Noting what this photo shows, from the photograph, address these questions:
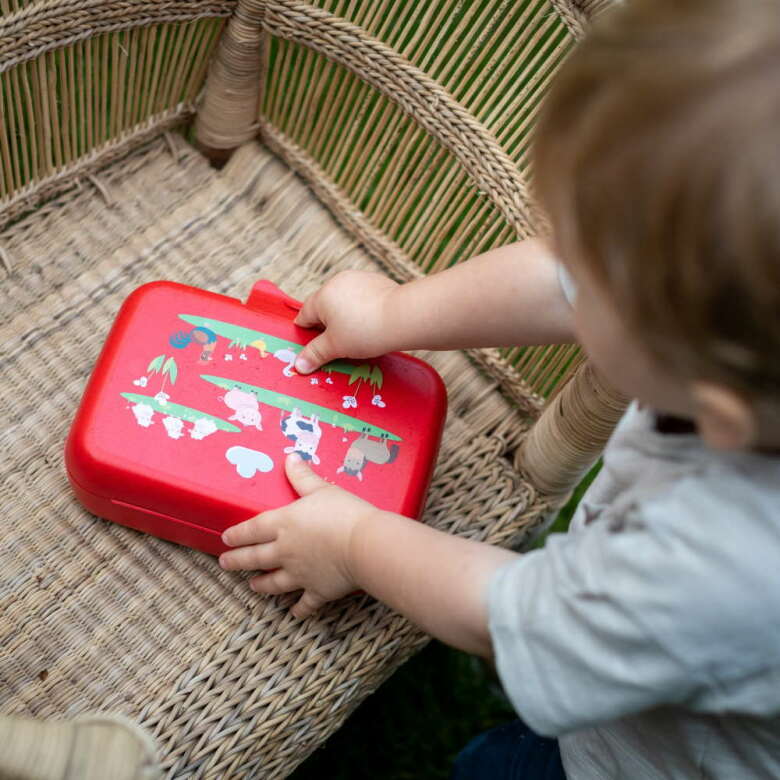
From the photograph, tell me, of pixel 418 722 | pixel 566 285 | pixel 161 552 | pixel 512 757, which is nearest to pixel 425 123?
pixel 566 285

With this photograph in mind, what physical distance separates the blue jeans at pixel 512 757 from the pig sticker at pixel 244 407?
374 mm

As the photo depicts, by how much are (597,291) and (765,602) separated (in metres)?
0.19

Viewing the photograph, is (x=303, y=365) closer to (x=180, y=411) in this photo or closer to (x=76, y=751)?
(x=180, y=411)

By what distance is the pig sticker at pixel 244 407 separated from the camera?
70 cm

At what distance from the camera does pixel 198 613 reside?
2.27 ft

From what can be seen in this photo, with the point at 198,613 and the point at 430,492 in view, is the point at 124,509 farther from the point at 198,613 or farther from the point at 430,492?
the point at 430,492

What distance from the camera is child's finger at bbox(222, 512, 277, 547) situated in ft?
2.14

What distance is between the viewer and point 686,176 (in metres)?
0.38

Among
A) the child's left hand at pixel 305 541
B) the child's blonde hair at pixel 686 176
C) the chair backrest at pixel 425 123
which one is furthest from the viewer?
the chair backrest at pixel 425 123

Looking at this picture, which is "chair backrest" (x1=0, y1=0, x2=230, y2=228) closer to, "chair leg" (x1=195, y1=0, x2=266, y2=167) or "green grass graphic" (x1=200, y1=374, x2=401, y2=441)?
"chair leg" (x1=195, y1=0, x2=266, y2=167)

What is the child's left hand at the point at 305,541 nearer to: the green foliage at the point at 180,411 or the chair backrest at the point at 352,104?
the green foliage at the point at 180,411

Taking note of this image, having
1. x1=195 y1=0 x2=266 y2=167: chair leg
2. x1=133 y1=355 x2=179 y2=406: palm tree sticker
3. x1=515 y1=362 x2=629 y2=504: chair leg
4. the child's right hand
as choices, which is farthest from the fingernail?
x1=195 y1=0 x2=266 y2=167: chair leg

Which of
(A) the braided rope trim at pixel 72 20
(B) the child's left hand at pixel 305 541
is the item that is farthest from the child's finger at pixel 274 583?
(A) the braided rope trim at pixel 72 20

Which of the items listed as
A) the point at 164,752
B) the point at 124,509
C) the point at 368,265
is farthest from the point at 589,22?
the point at 164,752
